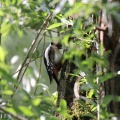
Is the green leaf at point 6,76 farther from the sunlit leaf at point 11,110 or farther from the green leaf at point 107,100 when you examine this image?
the green leaf at point 107,100

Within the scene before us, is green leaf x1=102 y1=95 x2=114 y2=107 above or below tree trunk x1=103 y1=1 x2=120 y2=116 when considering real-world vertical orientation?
below

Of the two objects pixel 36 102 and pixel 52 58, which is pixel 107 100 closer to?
pixel 36 102

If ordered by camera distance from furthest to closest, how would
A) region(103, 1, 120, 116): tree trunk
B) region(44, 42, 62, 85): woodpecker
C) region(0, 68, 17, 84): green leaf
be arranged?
region(44, 42, 62, 85): woodpecker < region(103, 1, 120, 116): tree trunk < region(0, 68, 17, 84): green leaf

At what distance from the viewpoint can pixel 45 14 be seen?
176cm

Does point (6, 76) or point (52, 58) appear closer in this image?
point (6, 76)

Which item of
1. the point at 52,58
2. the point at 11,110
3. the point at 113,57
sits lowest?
the point at 11,110

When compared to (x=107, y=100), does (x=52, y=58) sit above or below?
above

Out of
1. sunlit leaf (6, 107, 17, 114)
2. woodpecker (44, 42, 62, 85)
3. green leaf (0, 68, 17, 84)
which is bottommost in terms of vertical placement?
sunlit leaf (6, 107, 17, 114)

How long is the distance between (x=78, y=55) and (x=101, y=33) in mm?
145

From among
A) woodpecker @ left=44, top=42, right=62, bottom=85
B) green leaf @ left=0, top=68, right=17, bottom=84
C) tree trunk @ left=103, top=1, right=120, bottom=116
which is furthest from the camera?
woodpecker @ left=44, top=42, right=62, bottom=85

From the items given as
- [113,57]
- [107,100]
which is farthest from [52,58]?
[107,100]

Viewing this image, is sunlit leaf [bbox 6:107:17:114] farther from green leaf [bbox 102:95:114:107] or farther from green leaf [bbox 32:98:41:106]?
green leaf [bbox 102:95:114:107]

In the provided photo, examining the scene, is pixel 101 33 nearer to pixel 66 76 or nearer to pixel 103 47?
pixel 103 47

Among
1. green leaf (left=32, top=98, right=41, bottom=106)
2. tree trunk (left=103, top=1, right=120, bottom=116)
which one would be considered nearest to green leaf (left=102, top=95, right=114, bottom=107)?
tree trunk (left=103, top=1, right=120, bottom=116)
